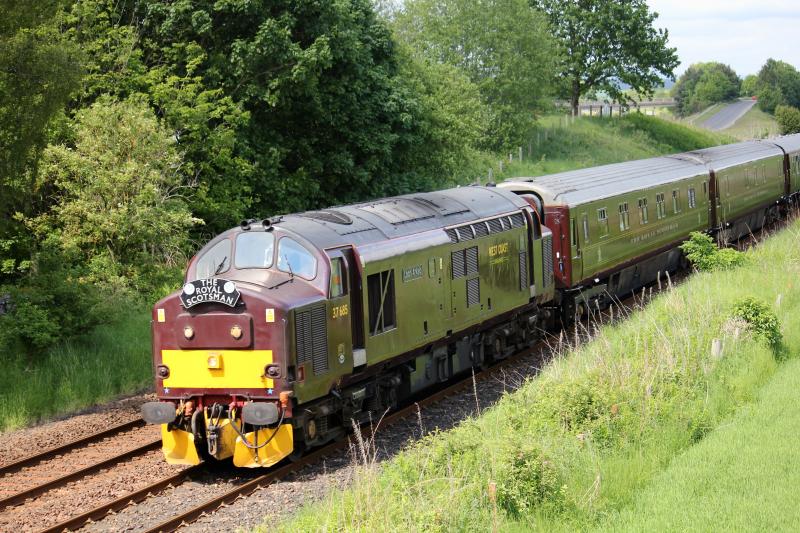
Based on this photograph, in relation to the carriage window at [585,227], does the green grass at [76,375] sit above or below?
below

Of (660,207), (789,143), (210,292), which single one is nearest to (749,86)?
(789,143)

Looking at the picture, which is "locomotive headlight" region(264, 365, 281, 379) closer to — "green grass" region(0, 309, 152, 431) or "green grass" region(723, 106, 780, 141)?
"green grass" region(0, 309, 152, 431)

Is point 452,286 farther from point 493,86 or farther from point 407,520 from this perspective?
point 493,86

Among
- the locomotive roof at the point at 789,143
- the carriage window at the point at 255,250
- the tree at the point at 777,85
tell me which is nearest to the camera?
the carriage window at the point at 255,250

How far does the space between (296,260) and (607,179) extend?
14207 mm

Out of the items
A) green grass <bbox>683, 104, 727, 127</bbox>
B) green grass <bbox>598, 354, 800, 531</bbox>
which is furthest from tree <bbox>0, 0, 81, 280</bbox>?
green grass <bbox>683, 104, 727, 127</bbox>

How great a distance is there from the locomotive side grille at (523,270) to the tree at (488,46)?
33758mm

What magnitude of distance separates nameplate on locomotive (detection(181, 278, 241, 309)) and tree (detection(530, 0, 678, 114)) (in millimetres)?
63919

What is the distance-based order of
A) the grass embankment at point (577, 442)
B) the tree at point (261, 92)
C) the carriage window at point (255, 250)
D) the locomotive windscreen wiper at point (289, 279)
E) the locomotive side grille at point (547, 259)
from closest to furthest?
the grass embankment at point (577, 442)
the locomotive windscreen wiper at point (289, 279)
the carriage window at point (255, 250)
the locomotive side grille at point (547, 259)
the tree at point (261, 92)

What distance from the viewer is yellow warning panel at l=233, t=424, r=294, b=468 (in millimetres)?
12672

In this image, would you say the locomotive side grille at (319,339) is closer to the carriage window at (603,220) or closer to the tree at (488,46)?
the carriage window at (603,220)

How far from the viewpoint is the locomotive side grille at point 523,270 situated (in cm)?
1967

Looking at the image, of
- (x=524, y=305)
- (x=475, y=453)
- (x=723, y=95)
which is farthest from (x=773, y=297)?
(x=723, y=95)

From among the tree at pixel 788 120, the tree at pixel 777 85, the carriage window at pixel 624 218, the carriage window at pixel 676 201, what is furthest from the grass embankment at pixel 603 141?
the tree at pixel 777 85
